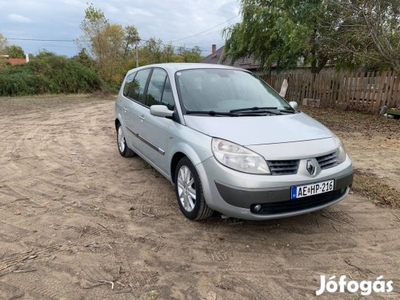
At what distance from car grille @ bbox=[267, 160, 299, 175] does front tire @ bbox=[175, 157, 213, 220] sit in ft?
2.38

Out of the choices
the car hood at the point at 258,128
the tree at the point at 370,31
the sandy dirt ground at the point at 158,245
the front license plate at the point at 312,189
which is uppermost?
the tree at the point at 370,31

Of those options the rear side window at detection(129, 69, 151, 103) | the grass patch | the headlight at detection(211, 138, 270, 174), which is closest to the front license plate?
the headlight at detection(211, 138, 270, 174)

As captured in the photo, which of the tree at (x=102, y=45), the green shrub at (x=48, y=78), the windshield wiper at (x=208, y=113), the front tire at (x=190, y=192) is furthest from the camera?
the tree at (x=102, y=45)

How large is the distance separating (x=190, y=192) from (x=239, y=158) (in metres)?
0.75

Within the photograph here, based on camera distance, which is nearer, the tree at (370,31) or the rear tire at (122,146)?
the rear tire at (122,146)

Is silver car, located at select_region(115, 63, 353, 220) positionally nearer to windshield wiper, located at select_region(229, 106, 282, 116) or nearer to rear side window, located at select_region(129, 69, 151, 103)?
windshield wiper, located at select_region(229, 106, 282, 116)

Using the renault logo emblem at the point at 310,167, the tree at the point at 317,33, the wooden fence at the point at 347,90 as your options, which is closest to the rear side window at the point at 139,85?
the renault logo emblem at the point at 310,167

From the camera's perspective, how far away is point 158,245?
3016 millimetres

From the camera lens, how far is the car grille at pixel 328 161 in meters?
3.06

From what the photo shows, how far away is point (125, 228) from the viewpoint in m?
3.32

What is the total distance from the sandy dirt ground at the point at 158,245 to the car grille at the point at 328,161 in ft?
2.31

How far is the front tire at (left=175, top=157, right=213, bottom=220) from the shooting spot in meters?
Result: 3.18

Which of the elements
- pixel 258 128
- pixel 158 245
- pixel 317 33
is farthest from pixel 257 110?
pixel 317 33

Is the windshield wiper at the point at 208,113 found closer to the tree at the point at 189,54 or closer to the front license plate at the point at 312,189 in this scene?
the front license plate at the point at 312,189
